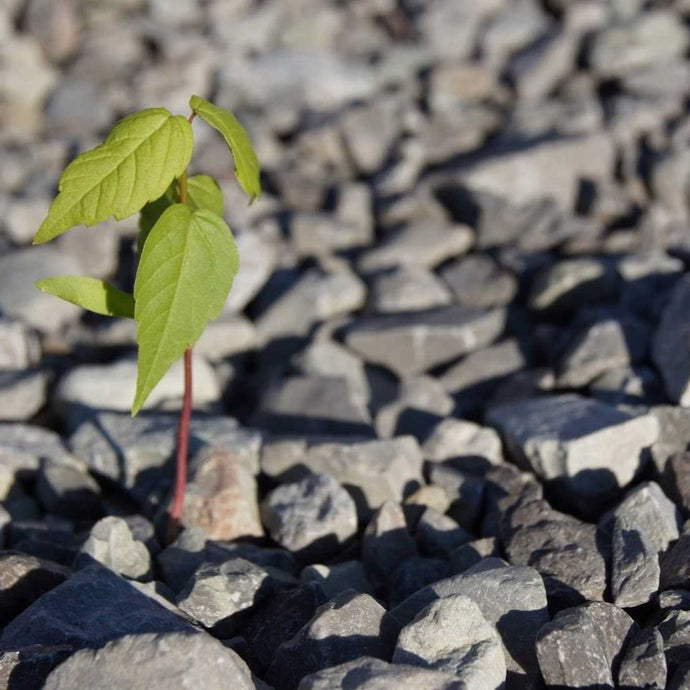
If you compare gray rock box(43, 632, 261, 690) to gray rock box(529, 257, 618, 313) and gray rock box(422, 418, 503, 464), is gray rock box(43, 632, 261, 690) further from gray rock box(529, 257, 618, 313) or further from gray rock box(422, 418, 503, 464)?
gray rock box(529, 257, 618, 313)

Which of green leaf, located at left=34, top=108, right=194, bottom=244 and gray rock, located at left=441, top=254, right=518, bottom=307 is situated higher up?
green leaf, located at left=34, top=108, right=194, bottom=244

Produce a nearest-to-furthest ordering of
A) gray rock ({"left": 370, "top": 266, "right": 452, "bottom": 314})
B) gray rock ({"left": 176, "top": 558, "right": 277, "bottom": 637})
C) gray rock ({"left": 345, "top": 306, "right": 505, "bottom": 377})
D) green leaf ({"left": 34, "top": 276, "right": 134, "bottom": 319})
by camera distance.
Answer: gray rock ({"left": 176, "top": 558, "right": 277, "bottom": 637}), green leaf ({"left": 34, "top": 276, "right": 134, "bottom": 319}), gray rock ({"left": 345, "top": 306, "right": 505, "bottom": 377}), gray rock ({"left": 370, "top": 266, "right": 452, "bottom": 314})

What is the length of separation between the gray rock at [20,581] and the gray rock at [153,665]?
0.51 m

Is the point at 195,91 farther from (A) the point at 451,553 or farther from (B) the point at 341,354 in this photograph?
(A) the point at 451,553

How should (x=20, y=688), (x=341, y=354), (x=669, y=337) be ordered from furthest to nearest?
(x=341, y=354)
(x=669, y=337)
(x=20, y=688)

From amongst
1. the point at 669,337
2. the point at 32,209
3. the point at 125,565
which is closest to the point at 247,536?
the point at 125,565

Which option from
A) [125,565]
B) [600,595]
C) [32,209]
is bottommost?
[600,595]

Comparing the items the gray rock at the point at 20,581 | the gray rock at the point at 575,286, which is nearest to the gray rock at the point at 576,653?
the gray rock at the point at 20,581

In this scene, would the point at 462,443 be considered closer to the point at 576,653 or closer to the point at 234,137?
the point at 576,653

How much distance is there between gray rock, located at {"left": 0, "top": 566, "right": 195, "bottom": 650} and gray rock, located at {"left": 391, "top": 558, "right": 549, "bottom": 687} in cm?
54

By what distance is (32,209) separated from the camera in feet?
16.1

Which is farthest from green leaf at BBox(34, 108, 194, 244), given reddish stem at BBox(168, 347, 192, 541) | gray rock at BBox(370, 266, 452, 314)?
gray rock at BBox(370, 266, 452, 314)

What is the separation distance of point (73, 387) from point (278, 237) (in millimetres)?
1567

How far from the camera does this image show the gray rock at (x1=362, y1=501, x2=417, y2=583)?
103 inches
